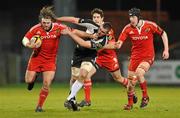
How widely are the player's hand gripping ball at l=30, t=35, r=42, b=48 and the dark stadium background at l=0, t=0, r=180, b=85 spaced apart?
606 inches

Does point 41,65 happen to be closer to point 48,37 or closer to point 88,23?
point 48,37

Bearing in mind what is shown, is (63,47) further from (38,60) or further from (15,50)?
(38,60)

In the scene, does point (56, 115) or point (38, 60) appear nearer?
point (56, 115)

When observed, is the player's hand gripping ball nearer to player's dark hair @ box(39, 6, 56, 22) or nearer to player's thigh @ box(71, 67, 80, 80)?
player's dark hair @ box(39, 6, 56, 22)

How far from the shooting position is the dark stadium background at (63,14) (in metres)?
31.3

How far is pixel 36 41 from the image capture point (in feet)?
48.7

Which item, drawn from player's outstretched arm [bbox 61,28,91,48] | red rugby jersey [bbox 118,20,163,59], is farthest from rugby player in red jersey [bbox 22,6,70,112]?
red rugby jersey [bbox 118,20,163,59]

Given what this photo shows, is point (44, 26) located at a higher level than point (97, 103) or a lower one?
higher

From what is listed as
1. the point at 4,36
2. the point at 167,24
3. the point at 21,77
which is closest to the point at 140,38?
the point at 21,77

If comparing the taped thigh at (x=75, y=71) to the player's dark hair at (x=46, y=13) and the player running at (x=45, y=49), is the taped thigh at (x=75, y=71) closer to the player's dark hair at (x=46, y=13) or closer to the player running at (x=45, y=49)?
the player running at (x=45, y=49)

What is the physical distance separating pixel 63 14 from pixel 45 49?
56.0 feet

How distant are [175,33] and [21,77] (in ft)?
30.2

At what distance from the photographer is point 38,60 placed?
15500 millimetres

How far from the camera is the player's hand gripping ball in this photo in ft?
48.3
